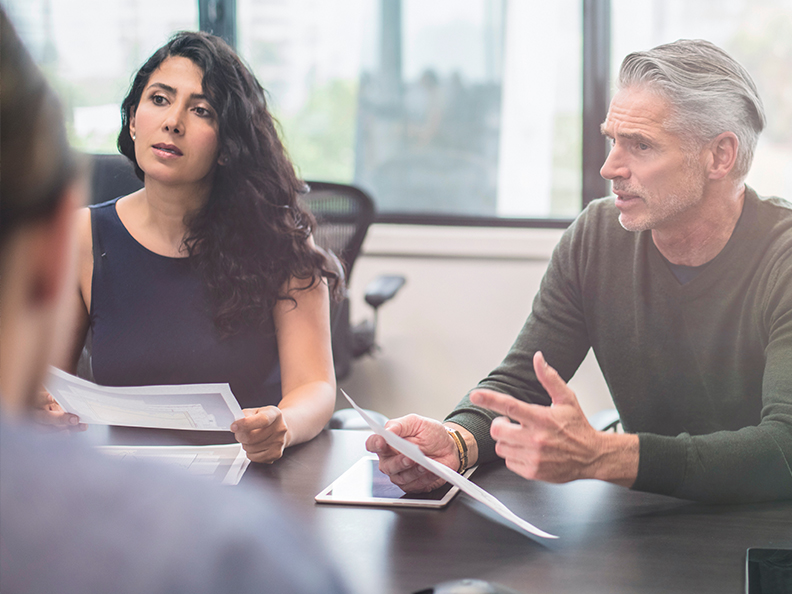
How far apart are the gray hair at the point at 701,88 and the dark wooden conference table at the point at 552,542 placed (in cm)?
67

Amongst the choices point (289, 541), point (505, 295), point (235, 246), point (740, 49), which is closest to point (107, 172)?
point (235, 246)

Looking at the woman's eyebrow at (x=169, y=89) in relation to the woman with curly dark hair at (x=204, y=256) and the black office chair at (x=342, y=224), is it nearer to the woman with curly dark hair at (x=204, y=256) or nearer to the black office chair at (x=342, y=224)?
the woman with curly dark hair at (x=204, y=256)

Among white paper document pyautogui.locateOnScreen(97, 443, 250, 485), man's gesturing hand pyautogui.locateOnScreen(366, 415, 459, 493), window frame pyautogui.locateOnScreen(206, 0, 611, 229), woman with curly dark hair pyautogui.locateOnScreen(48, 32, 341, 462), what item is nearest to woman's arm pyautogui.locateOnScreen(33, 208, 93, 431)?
woman with curly dark hair pyautogui.locateOnScreen(48, 32, 341, 462)

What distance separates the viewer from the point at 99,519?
9.6 inches

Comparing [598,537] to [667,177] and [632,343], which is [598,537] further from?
[667,177]

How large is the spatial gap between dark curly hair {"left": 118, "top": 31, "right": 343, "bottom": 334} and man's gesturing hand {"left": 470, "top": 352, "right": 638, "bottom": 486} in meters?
0.63

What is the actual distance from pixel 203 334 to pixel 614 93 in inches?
35.1

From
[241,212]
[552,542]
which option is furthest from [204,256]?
[552,542]

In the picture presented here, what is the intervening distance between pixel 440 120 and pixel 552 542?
269cm

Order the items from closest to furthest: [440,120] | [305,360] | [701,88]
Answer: [701,88] → [305,360] → [440,120]

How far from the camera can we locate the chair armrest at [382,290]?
8.54 ft

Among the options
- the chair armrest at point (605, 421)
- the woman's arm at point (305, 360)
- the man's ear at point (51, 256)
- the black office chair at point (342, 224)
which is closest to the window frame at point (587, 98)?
the black office chair at point (342, 224)

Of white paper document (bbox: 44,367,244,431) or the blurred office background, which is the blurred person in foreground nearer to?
white paper document (bbox: 44,367,244,431)

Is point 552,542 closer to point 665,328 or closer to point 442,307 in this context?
point 665,328
